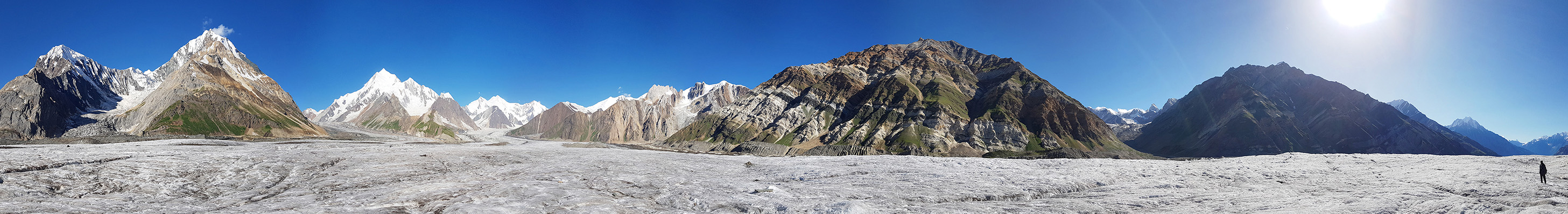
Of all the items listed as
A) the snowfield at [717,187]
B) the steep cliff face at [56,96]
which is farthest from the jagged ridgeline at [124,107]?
the snowfield at [717,187]

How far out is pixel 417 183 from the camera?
2206 cm

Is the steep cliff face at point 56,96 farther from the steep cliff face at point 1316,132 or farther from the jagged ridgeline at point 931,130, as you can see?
the steep cliff face at point 1316,132

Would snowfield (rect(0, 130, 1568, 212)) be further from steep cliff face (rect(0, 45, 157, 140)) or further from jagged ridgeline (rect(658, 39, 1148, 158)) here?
steep cliff face (rect(0, 45, 157, 140))

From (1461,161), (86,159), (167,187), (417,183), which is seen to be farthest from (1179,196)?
(86,159)

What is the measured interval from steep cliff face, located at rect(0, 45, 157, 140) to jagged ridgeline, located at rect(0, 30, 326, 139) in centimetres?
23

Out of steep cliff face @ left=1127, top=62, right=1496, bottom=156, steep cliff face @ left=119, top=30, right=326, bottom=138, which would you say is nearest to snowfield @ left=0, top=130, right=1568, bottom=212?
steep cliff face @ left=1127, top=62, right=1496, bottom=156

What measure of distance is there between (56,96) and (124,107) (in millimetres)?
50315

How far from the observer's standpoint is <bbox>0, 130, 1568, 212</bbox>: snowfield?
16.7 metres

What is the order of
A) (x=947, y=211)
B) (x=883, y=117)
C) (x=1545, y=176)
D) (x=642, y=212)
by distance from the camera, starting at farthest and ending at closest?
1. (x=883, y=117)
2. (x=1545, y=176)
3. (x=947, y=211)
4. (x=642, y=212)

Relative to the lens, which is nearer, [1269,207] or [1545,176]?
[1269,207]

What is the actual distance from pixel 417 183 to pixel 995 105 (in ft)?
623

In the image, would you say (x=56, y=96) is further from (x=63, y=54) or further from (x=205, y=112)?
(x=63, y=54)

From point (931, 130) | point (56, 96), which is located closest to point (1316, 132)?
point (931, 130)

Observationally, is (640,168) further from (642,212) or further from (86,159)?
(86,159)
